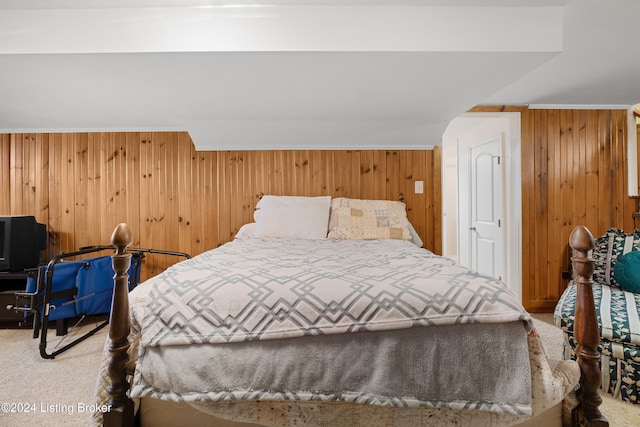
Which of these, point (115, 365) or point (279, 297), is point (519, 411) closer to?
point (279, 297)

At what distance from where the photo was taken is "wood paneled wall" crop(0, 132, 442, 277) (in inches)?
116

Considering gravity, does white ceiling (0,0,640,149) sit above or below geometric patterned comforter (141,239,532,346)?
above

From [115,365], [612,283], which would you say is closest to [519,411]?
[115,365]

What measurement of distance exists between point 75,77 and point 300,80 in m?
1.46

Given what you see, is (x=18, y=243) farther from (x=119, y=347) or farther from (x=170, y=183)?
(x=119, y=347)

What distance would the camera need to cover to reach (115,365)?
94 centimetres

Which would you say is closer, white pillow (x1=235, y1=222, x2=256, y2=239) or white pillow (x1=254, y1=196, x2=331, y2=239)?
white pillow (x1=254, y1=196, x2=331, y2=239)

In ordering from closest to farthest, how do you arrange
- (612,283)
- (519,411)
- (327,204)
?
(519,411)
(612,283)
(327,204)

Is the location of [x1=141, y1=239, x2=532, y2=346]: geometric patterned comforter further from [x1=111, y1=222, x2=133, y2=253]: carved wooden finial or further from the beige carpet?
the beige carpet

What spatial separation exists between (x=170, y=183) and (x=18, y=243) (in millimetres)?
1310

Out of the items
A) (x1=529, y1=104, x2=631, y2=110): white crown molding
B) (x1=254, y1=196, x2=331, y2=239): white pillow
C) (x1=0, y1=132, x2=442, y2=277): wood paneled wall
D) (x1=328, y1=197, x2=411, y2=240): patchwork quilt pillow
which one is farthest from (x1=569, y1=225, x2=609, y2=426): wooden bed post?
(x1=529, y1=104, x2=631, y2=110): white crown molding

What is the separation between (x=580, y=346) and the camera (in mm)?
966

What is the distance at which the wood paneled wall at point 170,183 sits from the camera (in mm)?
2939

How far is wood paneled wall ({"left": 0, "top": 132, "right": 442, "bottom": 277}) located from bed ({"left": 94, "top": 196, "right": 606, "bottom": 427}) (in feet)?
6.64
